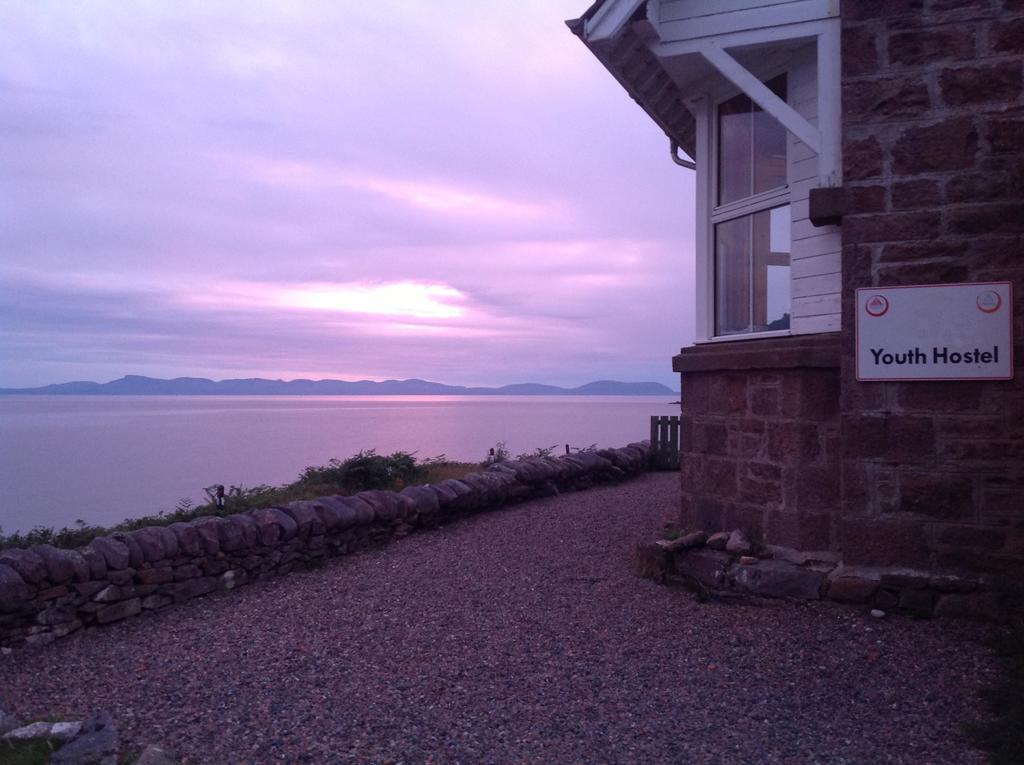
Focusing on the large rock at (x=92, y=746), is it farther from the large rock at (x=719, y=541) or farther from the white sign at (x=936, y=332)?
the white sign at (x=936, y=332)

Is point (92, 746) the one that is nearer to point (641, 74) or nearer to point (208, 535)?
point (208, 535)

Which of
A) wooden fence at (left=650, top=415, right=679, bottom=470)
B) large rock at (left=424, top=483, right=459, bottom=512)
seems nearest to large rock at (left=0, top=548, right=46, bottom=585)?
large rock at (left=424, top=483, right=459, bottom=512)

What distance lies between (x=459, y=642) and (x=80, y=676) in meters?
2.51

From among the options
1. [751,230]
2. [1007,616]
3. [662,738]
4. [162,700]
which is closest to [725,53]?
[751,230]

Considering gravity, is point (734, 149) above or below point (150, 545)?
above

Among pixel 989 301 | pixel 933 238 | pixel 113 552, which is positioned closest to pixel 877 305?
pixel 933 238

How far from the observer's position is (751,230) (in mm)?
7953

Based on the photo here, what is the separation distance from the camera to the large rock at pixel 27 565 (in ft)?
21.3

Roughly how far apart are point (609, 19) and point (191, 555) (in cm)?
569

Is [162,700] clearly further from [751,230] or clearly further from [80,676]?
[751,230]

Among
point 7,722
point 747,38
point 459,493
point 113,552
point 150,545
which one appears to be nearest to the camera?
point 7,722

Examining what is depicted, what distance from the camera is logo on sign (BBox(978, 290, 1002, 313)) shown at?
241 inches

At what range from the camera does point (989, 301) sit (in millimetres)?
6148

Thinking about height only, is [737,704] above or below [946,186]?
below
